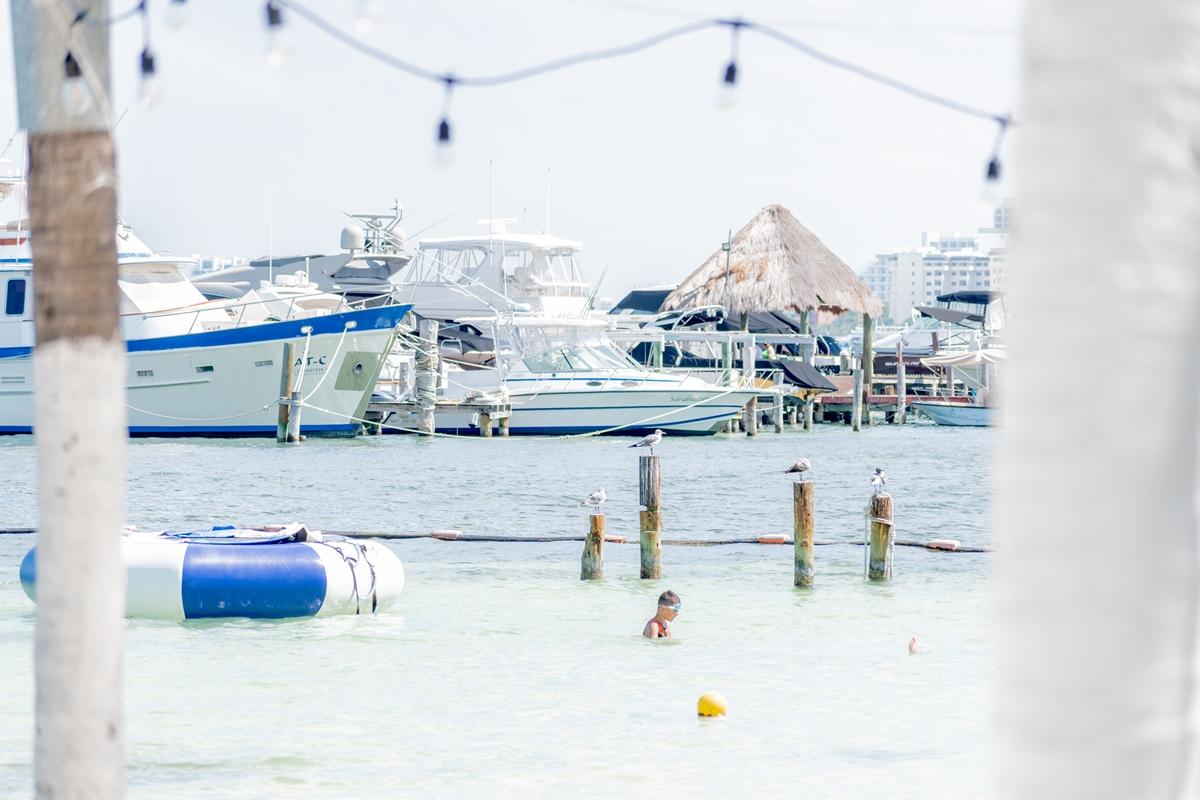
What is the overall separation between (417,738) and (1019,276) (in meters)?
7.90

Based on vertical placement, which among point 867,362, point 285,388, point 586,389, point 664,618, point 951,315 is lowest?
point 664,618

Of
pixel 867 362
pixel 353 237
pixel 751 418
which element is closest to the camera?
pixel 751 418

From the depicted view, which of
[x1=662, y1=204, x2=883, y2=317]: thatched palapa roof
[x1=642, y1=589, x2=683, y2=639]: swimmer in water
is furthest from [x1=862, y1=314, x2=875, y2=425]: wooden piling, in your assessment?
[x1=642, y1=589, x2=683, y2=639]: swimmer in water

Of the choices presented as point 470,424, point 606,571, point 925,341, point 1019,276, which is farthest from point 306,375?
point 925,341

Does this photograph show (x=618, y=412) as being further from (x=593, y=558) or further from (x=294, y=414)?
(x=593, y=558)

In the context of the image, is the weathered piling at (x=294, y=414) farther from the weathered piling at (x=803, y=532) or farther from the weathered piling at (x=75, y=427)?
the weathered piling at (x=75, y=427)

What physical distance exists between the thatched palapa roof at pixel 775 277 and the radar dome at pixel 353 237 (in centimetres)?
A: 1138

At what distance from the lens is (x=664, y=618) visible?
13.5 meters

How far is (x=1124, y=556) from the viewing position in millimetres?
2521

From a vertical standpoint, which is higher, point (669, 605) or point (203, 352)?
point (203, 352)

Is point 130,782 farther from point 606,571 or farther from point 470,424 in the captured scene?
point 470,424

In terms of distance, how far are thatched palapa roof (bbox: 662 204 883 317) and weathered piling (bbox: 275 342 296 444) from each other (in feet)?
64.9

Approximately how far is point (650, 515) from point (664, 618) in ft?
10.00

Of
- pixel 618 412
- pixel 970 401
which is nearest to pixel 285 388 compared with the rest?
pixel 618 412
